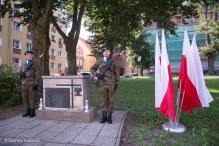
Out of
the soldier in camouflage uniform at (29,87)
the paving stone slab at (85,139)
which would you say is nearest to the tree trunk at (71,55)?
the soldier in camouflage uniform at (29,87)

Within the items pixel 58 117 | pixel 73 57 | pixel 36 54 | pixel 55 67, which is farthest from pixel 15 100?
pixel 55 67

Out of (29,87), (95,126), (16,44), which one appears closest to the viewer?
(95,126)

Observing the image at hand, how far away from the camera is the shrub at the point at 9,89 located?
608 cm

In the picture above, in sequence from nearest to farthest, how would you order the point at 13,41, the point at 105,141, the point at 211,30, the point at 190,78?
the point at 105,141 → the point at 190,78 → the point at 13,41 → the point at 211,30

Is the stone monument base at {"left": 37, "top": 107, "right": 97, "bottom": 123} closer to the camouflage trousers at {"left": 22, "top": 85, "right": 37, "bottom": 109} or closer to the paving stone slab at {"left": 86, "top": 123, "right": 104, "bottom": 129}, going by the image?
the paving stone slab at {"left": 86, "top": 123, "right": 104, "bottom": 129}

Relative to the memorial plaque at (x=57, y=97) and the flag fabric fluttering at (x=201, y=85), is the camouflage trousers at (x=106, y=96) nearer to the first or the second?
the memorial plaque at (x=57, y=97)

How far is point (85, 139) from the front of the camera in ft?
10.5

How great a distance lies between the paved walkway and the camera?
3115 mm

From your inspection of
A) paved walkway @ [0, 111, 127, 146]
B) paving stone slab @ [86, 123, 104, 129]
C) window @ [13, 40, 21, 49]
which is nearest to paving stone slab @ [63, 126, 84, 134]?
paved walkway @ [0, 111, 127, 146]

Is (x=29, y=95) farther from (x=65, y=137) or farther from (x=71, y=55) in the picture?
(x=71, y=55)

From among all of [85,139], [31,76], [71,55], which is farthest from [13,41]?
[85,139]

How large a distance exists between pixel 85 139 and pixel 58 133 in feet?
2.27

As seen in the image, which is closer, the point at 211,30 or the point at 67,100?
the point at 67,100

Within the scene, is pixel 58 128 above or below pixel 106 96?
below
